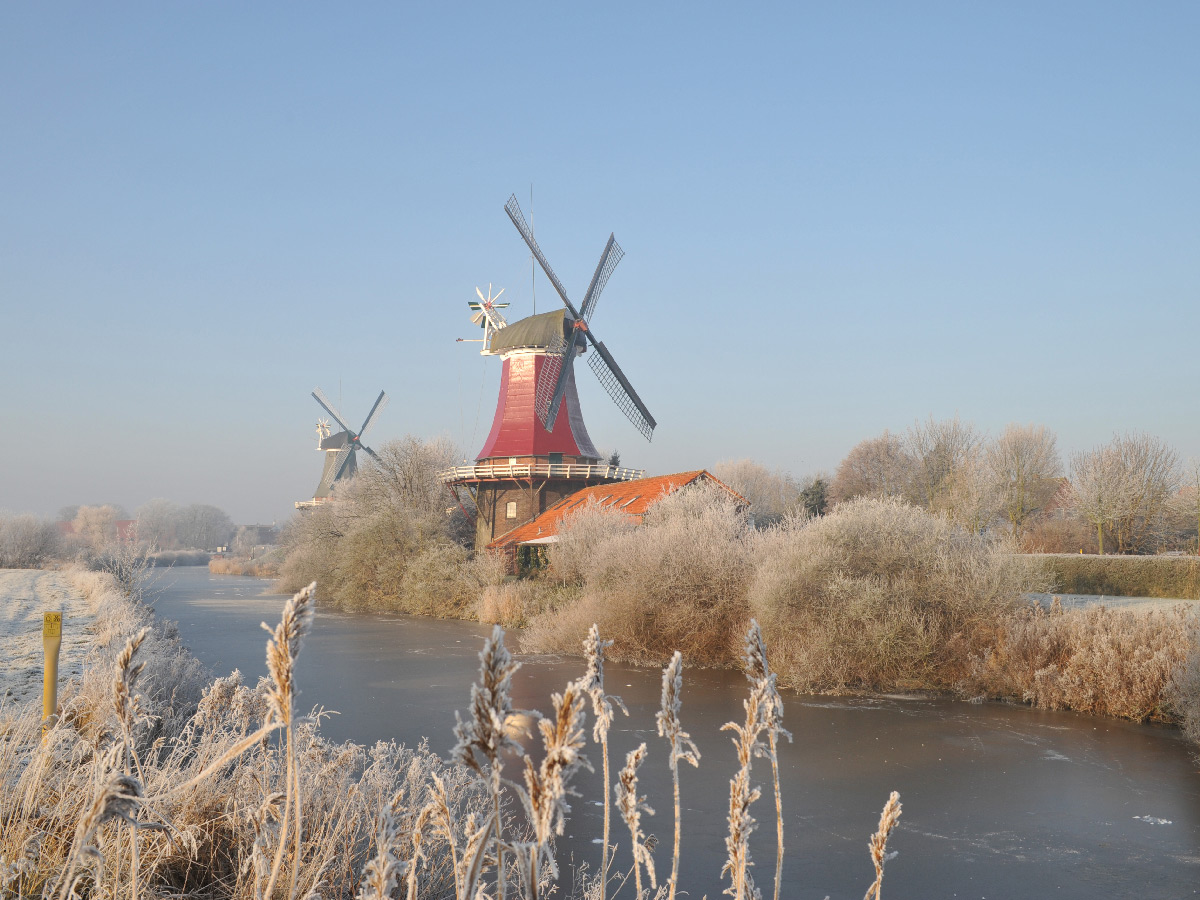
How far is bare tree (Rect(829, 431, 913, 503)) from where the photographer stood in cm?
3866

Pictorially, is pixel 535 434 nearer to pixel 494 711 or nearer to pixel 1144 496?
pixel 1144 496

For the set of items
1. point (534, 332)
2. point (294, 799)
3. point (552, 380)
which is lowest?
point (294, 799)

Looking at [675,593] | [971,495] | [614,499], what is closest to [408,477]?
[614,499]

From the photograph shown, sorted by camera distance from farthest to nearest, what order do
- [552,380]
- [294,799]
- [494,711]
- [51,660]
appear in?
[552,380]
[51,660]
[294,799]
[494,711]

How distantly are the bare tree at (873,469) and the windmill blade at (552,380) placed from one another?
1451cm

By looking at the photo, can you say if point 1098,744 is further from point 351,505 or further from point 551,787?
point 351,505

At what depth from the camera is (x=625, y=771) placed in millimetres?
2025

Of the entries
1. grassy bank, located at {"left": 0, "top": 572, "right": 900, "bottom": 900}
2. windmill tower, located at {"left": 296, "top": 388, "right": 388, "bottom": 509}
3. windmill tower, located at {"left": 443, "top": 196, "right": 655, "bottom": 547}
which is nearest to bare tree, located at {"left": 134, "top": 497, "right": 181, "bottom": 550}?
windmill tower, located at {"left": 296, "top": 388, "right": 388, "bottom": 509}

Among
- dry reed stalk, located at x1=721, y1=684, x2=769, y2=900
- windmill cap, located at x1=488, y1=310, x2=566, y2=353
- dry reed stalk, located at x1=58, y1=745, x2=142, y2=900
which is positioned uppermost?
windmill cap, located at x1=488, y1=310, x2=566, y2=353

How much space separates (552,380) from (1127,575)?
63.3 feet

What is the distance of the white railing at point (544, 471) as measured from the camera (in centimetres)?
3077

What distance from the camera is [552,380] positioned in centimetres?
Answer: 3222

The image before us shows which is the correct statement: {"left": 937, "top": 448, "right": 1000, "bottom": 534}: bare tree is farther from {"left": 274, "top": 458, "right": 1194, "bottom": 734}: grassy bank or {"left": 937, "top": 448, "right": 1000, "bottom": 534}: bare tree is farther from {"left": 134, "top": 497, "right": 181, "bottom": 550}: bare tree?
{"left": 134, "top": 497, "right": 181, "bottom": 550}: bare tree

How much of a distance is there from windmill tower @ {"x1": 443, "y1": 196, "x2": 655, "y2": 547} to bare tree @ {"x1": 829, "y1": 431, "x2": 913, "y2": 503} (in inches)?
527
